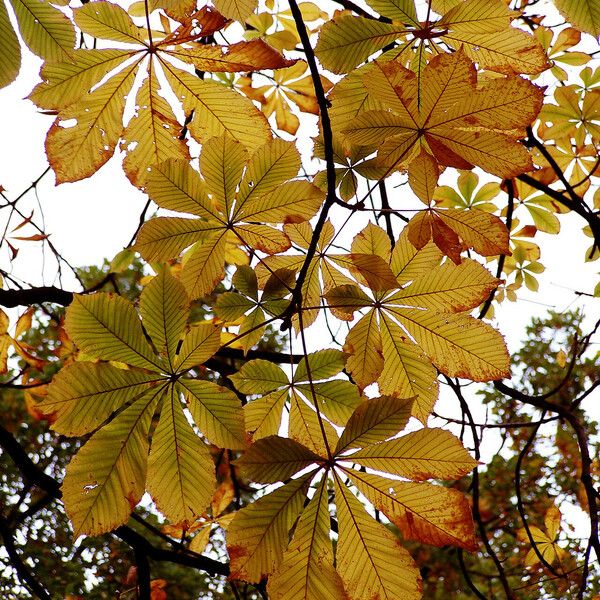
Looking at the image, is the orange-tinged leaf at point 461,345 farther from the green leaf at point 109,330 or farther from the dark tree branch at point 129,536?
the dark tree branch at point 129,536

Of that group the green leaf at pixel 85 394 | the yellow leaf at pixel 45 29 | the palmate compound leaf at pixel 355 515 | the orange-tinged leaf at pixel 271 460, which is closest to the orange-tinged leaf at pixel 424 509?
the palmate compound leaf at pixel 355 515

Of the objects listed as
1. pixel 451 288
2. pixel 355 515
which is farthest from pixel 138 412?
pixel 451 288

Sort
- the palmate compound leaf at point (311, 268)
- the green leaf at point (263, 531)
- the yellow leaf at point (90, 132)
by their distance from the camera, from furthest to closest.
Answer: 1. the palmate compound leaf at point (311, 268)
2. the yellow leaf at point (90, 132)
3. the green leaf at point (263, 531)

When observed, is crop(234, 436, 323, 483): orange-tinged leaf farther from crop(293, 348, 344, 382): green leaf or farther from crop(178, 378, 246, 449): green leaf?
crop(293, 348, 344, 382): green leaf

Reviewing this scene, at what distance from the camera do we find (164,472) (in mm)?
783

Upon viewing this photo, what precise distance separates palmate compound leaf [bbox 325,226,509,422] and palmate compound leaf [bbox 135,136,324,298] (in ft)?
0.51

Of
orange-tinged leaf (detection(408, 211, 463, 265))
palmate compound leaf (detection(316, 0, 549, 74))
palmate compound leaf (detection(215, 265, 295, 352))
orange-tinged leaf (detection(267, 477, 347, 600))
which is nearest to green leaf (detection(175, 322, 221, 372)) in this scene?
palmate compound leaf (detection(215, 265, 295, 352))

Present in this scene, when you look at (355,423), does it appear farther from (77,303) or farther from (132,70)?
(132,70)

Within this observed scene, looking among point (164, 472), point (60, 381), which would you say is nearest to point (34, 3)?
point (60, 381)

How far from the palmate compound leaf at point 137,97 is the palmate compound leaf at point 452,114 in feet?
0.49

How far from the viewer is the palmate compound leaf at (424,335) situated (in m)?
0.95

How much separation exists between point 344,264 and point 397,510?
19.9 inches

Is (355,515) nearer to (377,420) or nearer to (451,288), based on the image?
(377,420)

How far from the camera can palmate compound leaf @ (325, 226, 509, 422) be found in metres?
0.95
